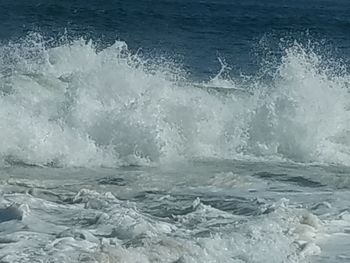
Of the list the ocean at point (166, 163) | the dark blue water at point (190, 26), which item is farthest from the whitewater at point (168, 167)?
the dark blue water at point (190, 26)

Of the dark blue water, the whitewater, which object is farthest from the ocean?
the dark blue water

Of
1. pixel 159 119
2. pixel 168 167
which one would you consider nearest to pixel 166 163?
pixel 168 167

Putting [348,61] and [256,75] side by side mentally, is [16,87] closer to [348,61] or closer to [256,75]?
[256,75]

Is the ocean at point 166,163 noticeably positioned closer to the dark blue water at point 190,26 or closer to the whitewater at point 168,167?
the whitewater at point 168,167

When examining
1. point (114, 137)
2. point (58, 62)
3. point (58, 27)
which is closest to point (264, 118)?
point (114, 137)

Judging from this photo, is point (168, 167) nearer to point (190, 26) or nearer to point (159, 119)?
point (159, 119)

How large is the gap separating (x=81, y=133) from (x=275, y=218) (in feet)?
→ 15.4

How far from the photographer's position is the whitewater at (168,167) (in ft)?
22.5

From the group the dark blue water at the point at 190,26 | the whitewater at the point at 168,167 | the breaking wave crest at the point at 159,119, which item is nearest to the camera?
the whitewater at the point at 168,167

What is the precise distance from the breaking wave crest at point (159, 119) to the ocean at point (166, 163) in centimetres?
2

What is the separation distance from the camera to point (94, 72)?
13359mm

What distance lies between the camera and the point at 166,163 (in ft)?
35.8

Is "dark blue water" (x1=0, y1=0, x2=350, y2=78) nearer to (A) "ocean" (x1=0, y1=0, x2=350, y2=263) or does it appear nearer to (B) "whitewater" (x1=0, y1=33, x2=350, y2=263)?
(A) "ocean" (x1=0, y1=0, x2=350, y2=263)

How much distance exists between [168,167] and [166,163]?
263 millimetres
